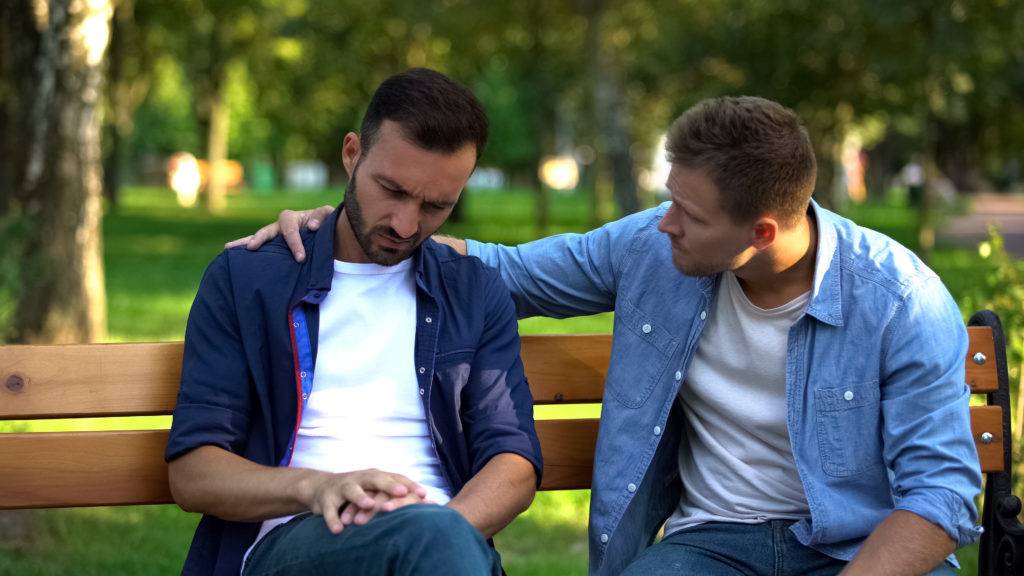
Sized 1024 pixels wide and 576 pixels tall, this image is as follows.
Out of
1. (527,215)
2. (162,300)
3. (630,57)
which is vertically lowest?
(527,215)

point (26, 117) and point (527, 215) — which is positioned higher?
point (26, 117)

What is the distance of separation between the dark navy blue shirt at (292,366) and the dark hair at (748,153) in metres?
0.64

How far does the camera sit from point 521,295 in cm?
384

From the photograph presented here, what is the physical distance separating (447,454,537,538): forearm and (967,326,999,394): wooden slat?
1.37 metres

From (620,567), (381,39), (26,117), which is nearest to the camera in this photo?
(620,567)

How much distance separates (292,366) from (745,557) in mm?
1244

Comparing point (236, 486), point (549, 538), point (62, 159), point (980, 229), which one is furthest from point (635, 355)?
point (980, 229)

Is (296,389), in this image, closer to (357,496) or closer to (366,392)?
(366,392)

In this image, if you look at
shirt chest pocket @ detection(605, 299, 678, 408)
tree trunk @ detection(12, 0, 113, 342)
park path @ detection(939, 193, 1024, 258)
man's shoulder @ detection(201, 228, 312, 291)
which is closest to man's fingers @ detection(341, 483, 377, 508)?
man's shoulder @ detection(201, 228, 312, 291)

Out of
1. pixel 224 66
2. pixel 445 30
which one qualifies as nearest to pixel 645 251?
pixel 445 30

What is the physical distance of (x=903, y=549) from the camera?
3.20 m

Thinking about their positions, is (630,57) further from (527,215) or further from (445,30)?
(527,215)

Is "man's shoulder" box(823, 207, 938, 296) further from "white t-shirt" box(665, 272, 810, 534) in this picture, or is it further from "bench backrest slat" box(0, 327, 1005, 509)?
"bench backrest slat" box(0, 327, 1005, 509)

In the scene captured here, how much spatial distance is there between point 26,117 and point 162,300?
227 inches
